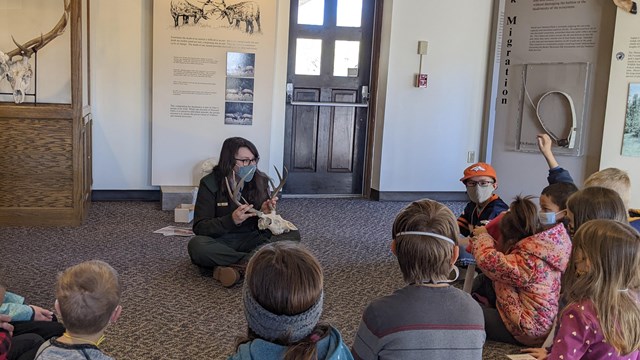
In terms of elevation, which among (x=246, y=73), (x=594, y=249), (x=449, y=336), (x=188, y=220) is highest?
(x=246, y=73)

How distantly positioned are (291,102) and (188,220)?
179 cm

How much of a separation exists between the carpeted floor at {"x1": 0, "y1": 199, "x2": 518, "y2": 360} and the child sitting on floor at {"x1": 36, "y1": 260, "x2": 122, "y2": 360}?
4.59 feet

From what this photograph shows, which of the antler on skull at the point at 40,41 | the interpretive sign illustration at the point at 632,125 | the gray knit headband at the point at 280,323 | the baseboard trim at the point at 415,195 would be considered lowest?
the baseboard trim at the point at 415,195

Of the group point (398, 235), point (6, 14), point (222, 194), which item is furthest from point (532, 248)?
point (6, 14)

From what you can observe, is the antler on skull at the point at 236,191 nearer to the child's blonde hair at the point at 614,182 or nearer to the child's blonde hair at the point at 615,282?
the child's blonde hair at the point at 614,182

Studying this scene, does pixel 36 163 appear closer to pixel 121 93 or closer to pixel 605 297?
pixel 121 93

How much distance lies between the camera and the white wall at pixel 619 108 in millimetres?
5469

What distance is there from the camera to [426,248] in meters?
2.01

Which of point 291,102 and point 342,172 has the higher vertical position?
point 291,102

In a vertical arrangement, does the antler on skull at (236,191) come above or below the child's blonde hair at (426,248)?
below

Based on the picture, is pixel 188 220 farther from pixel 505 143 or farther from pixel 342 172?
pixel 505 143

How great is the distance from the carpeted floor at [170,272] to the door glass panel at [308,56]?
57.6 inches

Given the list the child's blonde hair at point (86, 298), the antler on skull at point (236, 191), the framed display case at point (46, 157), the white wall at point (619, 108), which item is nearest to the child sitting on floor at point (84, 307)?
the child's blonde hair at point (86, 298)

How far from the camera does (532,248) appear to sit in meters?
3.14
